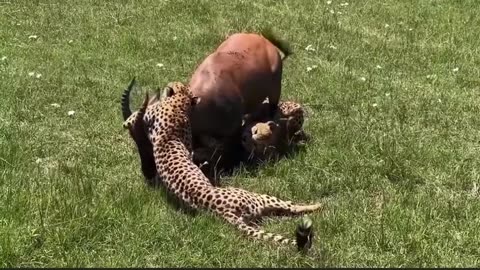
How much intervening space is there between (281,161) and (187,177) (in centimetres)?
124

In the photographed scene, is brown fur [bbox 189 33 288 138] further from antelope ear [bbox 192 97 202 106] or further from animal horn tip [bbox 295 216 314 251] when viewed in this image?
animal horn tip [bbox 295 216 314 251]

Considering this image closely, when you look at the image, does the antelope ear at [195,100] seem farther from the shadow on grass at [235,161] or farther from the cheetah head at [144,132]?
the shadow on grass at [235,161]

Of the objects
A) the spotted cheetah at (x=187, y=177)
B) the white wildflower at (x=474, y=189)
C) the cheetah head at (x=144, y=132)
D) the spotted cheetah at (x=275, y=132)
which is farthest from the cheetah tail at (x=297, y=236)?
the white wildflower at (x=474, y=189)

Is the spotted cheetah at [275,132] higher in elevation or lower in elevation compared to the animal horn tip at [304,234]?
lower

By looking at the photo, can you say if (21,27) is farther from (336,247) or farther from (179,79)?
(336,247)

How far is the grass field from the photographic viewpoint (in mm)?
5531

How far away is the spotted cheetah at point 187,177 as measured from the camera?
237 inches

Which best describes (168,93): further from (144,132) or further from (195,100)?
(144,132)

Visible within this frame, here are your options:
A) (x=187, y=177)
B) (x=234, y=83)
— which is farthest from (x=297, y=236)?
(x=234, y=83)

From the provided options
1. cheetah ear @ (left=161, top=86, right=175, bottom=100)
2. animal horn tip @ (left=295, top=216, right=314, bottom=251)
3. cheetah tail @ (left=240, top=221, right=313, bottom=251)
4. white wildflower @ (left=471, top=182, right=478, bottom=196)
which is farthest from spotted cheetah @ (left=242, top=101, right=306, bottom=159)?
animal horn tip @ (left=295, top=216, right=314, bottom=251)

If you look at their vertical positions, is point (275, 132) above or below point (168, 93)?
below

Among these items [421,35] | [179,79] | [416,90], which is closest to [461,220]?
[416,90]

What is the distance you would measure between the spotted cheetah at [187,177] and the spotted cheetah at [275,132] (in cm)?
59

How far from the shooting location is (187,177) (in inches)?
251
